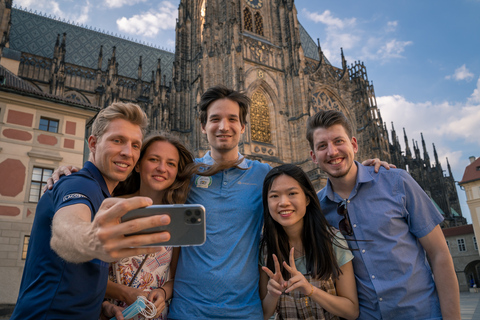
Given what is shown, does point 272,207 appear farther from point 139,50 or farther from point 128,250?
point 139,50

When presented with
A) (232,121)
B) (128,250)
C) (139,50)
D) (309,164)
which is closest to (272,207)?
(232,121)

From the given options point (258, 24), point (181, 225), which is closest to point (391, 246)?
point (181, 225)

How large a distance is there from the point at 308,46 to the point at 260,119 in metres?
14.9

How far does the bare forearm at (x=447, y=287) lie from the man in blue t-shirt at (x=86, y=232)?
1.97m

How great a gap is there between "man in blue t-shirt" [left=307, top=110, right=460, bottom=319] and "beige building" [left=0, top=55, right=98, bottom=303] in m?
11.2

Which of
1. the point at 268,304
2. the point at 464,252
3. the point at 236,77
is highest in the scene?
the point at 236,77

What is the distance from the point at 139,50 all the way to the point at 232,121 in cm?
3722

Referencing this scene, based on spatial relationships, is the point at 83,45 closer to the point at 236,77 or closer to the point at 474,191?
the point at 236,77

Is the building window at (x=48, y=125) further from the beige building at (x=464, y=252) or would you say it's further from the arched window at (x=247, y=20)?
the beige building at (x=464, y=252)

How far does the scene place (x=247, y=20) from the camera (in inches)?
977

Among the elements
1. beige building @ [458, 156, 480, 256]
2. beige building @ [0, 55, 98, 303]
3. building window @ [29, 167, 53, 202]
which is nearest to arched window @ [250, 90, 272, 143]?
beige building @ [0, 55, 98, 303]

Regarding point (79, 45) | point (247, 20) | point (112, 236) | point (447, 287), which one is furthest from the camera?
point (79, 45)

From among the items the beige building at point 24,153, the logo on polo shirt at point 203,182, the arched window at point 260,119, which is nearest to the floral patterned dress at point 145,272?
the logo on polo shirt at point 203,182

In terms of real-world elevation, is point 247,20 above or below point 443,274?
above
